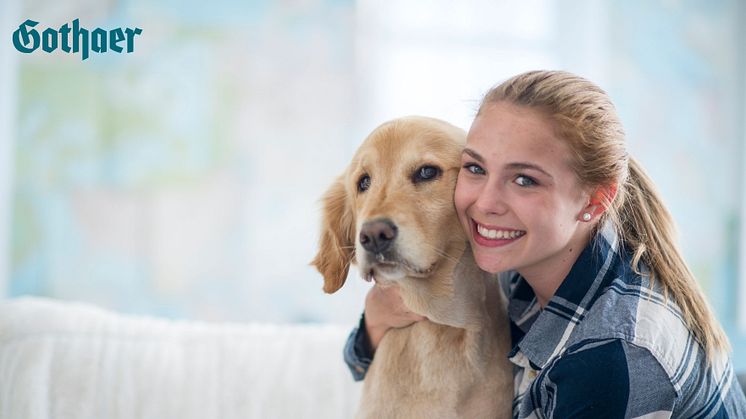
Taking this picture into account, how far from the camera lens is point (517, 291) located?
1.83 metres

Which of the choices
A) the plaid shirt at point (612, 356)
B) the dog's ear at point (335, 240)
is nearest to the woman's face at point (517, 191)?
the plaid shirt at point (612, 356)

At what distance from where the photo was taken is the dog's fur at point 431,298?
1620 millimetres

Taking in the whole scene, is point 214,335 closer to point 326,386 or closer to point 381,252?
point 326,386

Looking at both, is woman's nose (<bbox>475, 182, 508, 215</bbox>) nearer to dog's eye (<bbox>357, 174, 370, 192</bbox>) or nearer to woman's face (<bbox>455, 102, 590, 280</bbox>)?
woman's face (<bbox>455, 102, 590, 280</bbox>)

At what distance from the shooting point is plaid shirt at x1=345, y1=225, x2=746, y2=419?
1.38 m

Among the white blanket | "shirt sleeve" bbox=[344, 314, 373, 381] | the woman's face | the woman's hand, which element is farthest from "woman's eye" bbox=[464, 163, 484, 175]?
the white blanket

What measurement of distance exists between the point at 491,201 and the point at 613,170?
10.7 inches

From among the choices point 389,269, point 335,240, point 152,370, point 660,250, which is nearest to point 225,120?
point 152,370

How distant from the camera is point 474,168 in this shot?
5.27ft

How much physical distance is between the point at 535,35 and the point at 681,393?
2542 mm

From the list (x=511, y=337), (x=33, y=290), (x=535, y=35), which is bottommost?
(x=33, y=290)

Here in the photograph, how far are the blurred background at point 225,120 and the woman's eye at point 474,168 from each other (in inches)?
→ 69.2

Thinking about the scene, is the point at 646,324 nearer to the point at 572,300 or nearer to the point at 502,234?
the point at 572,300

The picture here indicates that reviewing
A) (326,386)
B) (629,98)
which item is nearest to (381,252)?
(326,386)
